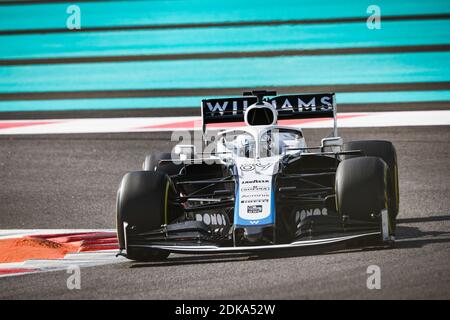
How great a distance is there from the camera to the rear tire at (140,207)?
7.84 meters

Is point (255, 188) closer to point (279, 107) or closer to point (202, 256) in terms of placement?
point (202, 256)

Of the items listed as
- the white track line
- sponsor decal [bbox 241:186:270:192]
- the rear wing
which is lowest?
sponsor decal [bbox 241:186:270:192]

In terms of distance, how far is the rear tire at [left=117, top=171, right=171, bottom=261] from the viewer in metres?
7.84

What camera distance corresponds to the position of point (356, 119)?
45.4 ft

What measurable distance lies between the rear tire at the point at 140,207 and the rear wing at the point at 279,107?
67.9 inches

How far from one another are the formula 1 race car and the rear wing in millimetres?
359

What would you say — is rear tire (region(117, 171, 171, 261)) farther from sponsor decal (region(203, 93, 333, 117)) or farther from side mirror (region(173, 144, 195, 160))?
sponsor decal (region(203, 93, 333, 117))

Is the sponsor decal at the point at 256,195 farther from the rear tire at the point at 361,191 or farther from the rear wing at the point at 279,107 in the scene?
the rear wing at the point at 279,107

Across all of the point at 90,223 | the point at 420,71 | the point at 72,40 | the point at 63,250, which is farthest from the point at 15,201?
the point at 420,71

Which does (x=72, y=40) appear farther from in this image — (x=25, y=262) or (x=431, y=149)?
(x=25, y=262)

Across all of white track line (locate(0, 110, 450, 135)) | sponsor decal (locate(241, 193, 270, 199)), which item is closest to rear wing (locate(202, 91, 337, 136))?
sponsor decal (locate(241, 193, 270, 199))

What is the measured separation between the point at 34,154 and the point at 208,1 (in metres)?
4.92

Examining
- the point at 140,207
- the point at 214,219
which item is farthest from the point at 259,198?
the point at 140,207

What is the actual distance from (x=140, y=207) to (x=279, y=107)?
236cm
